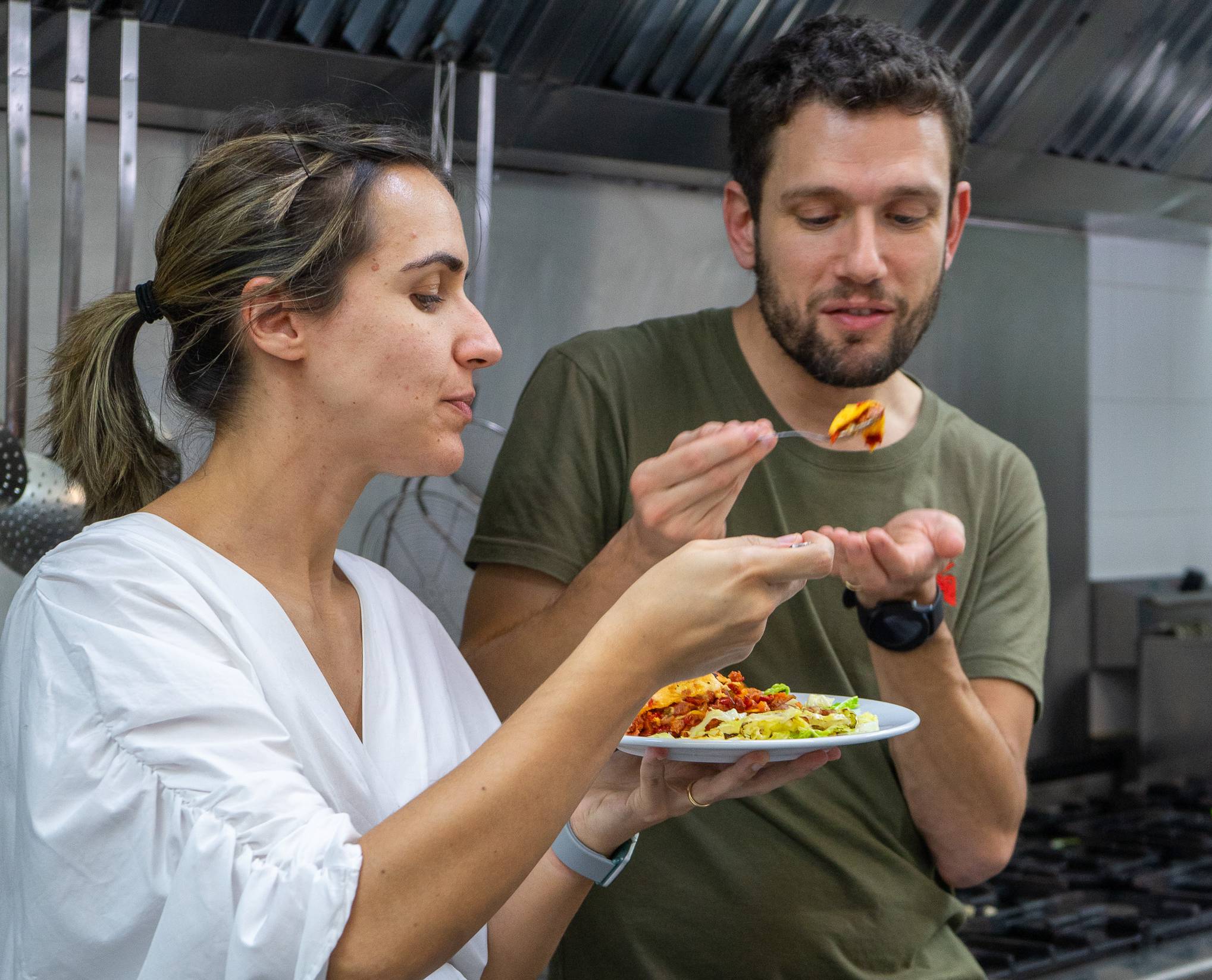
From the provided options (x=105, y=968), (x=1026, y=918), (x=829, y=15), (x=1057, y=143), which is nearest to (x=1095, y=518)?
(x=1057, y=143)

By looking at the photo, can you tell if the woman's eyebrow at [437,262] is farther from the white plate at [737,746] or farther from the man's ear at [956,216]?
the man's ear at [956,216]

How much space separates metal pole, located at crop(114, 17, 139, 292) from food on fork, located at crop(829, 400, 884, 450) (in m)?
0.94

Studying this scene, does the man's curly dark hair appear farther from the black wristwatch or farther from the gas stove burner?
the gas stove burner

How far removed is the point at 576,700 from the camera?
0.90 meters

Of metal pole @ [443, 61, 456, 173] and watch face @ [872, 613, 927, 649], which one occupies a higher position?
metal pole @ [443, 61, 456, 173]

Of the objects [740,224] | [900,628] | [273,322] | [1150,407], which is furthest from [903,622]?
[1150,407]

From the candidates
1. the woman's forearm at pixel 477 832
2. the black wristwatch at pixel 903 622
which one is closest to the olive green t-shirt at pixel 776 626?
the black wristwatch at pixel 903 622

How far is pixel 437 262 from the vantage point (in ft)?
→ 3.46

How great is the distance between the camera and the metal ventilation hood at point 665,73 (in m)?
1.75

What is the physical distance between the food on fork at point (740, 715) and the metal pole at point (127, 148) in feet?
3.05

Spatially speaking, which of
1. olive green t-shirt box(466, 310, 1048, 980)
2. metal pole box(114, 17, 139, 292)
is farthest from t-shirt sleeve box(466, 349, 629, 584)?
metal pole box(114, 17, 139, 292)

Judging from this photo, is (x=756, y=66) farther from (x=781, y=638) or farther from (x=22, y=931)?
(x=22, y=931)

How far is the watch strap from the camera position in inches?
46.9

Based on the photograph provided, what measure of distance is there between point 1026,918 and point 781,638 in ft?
3.43
